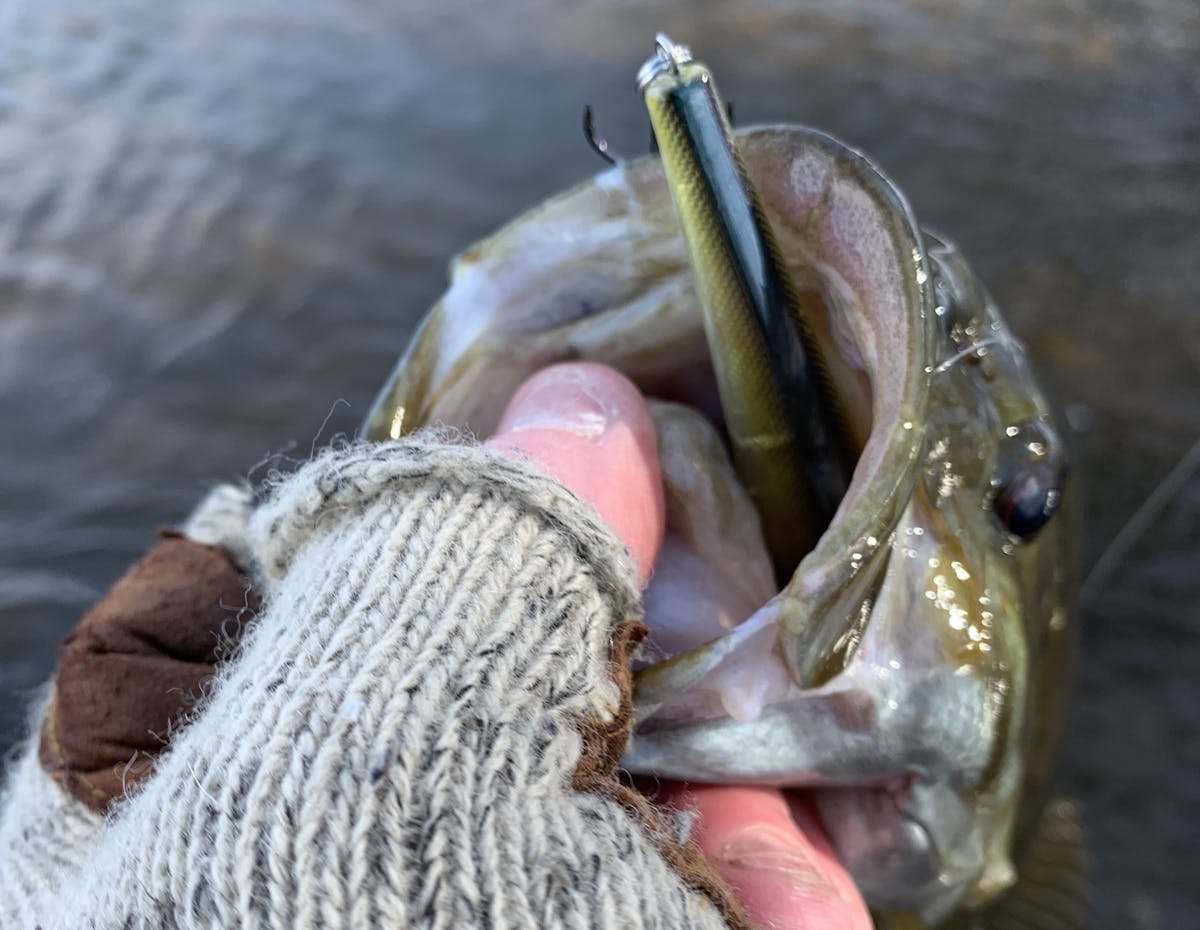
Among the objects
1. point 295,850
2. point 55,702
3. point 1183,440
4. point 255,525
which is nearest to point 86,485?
point 55,702

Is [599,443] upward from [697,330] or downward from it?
downward

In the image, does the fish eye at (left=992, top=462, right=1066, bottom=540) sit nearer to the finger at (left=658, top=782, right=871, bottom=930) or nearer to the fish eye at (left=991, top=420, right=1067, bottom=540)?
the fish eye at (left=991, top=420, right=1067, bottom=540)

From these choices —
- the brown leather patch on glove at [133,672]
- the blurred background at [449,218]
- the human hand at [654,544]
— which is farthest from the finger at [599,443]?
the blurred background at [449,218]

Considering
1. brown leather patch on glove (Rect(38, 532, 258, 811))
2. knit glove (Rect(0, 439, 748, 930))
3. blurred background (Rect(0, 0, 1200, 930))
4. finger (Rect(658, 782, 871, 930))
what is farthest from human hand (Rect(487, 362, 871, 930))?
blurred background (Rect(0, 0, 1200, 930))

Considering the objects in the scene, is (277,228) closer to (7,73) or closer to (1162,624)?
(7,73)

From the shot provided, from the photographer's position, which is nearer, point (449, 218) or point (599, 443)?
point (599, 443)

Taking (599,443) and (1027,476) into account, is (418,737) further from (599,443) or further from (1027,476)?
(1027,476)

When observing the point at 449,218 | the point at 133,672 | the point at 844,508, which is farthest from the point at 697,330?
the point at 449,218

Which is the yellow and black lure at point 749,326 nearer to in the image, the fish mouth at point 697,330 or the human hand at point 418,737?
the fish mouth at point 697,330
